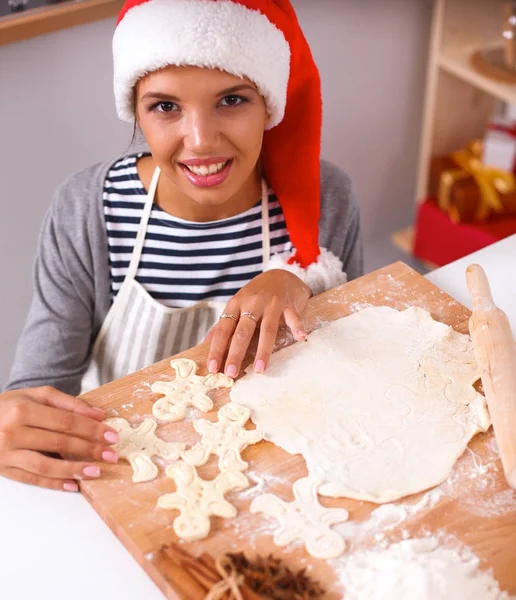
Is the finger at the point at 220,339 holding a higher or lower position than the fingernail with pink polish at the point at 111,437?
higher

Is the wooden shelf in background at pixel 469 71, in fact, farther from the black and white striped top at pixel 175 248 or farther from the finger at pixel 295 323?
the finger at pixel 295 323

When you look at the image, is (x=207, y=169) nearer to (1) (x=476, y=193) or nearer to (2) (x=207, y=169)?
(2) (x=207, y=169)

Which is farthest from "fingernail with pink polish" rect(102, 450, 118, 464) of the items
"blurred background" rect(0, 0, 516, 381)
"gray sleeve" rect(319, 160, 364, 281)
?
"blurred background" rect(0, 0, 516, 381)

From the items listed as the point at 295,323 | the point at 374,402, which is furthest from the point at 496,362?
the point at 295,323

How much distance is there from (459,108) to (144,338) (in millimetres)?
1522

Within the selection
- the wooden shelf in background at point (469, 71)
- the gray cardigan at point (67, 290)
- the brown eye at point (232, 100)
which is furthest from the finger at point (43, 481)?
the wooden shelf in background at point (469, 71)

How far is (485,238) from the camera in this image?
215cm

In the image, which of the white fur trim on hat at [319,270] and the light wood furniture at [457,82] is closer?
the white fur trim on hat at [319,270]

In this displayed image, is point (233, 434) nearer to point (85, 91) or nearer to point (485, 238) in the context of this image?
point (85, 91)

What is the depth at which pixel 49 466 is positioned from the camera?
839mm

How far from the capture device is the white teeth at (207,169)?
1092 mm

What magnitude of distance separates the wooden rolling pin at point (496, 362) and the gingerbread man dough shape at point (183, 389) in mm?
319

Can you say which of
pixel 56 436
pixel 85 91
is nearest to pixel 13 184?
pixel 85 91

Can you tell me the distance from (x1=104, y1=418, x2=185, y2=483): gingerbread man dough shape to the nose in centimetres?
38
